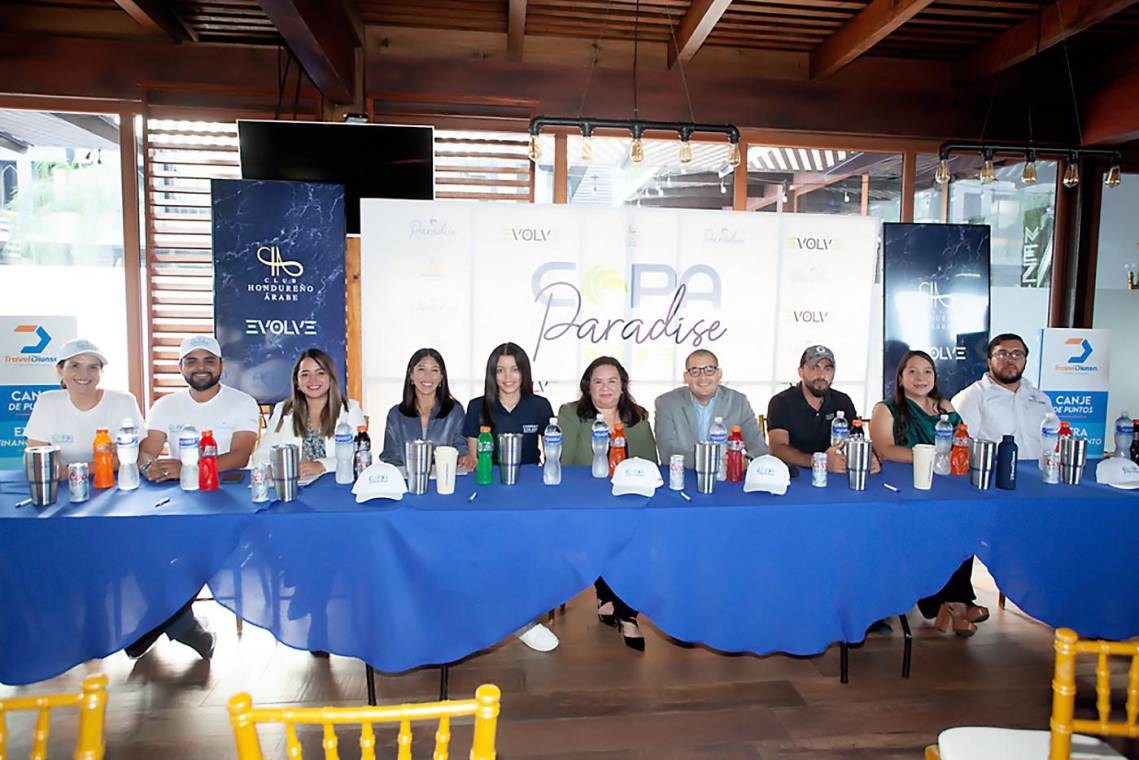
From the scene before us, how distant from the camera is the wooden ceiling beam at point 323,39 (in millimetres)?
3014

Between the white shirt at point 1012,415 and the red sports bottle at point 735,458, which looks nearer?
the red sports bottle at point 735,458

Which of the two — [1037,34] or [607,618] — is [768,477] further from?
[1037,34]

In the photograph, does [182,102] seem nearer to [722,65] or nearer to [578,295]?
[578,295]

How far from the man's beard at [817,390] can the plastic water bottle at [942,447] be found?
0.61 metres

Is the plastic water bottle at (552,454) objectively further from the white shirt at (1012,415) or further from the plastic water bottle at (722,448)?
the white shirt at (1012,415)

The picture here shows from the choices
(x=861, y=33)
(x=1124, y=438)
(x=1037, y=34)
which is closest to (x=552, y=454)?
(x=1124, y=438)

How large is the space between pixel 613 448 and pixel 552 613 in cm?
91

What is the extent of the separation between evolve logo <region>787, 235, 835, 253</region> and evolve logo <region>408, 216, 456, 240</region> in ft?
7.31

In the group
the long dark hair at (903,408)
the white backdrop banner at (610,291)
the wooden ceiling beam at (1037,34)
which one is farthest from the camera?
the white backdrop banner at (610,291)

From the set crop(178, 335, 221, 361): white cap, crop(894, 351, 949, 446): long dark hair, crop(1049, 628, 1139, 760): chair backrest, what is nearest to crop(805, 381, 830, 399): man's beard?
crop(894, 351, 949, 446): long dark hair

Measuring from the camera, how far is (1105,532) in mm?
2273

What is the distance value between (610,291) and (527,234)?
64cm

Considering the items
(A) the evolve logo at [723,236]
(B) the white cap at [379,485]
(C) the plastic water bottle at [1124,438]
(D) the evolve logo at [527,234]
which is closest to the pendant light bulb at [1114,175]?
(C) the plastic water bottle at [1124,438]

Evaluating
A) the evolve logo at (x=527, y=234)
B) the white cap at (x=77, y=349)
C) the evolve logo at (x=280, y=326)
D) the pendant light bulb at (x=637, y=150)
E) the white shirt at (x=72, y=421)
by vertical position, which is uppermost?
the pendant light bulb at (x=637, y=150)
